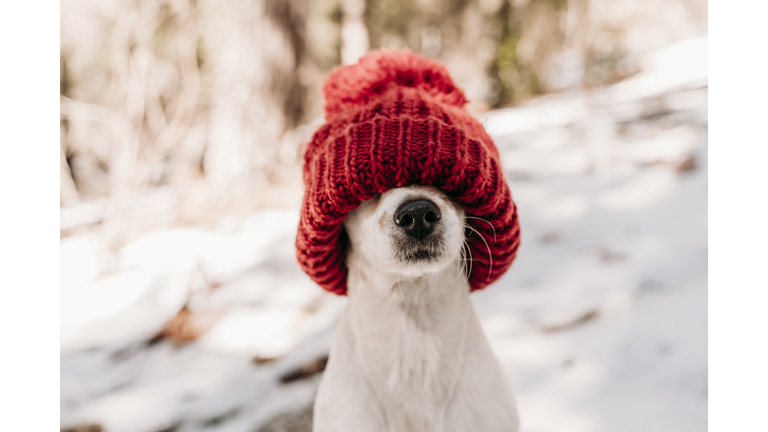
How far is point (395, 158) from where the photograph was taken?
4.36 feet

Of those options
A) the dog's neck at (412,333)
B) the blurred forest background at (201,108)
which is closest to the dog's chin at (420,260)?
the dog's neck at (412,333)

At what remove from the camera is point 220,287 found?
127 inches

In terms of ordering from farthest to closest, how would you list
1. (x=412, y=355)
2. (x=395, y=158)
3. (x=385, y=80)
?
(x=385, y=80) < (x=412, y=355) < (x=395, y=158)

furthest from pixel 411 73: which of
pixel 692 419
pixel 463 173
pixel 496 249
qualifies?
pixel 692 419

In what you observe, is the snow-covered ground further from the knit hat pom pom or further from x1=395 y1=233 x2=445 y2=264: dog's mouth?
the knit hat pom pom

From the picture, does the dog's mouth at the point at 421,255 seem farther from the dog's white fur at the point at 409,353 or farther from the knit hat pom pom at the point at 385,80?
the knit hat pom pom at the point at 385,80

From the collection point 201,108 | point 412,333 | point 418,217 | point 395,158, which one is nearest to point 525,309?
point 412,333

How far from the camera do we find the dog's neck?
5.01 feet

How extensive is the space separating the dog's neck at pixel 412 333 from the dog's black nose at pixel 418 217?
0.75 feet

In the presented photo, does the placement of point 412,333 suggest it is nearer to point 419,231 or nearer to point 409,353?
point 409,353

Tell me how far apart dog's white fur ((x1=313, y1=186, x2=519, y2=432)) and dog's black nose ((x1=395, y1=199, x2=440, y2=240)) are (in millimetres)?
76

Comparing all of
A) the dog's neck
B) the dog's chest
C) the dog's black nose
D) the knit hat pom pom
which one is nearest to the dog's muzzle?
the dog's black nose

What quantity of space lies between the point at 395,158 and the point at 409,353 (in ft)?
2.37

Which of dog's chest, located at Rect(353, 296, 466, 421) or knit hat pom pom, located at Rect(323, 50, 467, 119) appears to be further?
knit hat pom pom, located at Rect(323, 50, 467, 119)
